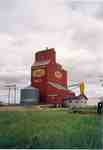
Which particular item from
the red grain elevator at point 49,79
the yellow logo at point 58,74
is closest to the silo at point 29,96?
the red grain elevator at point 49,79

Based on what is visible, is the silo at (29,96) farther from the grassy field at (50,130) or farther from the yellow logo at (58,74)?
the yellow logo at (58,74)

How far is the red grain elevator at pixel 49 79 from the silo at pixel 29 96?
0.06m

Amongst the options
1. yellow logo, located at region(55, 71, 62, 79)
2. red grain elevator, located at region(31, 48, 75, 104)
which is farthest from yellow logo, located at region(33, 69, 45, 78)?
yellow logo, located at region(55, 71, 62, 79)

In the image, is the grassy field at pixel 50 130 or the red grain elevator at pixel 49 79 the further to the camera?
the red grain elevator at pixel 49 79

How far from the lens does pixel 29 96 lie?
3.09 meters

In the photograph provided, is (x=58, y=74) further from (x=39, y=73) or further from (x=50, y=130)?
(x=50, y=130)

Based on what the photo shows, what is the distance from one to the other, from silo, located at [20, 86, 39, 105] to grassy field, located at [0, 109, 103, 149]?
120 millimetres

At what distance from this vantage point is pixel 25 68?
3.13 m

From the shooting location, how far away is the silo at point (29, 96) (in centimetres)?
306

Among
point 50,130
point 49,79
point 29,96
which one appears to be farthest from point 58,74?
point 50,130

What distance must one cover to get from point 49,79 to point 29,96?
0.29m

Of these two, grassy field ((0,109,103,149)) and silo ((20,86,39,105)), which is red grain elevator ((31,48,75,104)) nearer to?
silo ((20,86,39,105))

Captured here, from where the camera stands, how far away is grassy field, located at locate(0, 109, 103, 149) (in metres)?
2.99

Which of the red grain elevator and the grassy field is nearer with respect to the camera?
the grassy field
